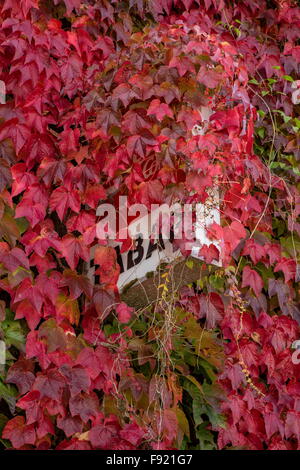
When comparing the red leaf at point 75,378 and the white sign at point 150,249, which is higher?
the white sign at point 150,249

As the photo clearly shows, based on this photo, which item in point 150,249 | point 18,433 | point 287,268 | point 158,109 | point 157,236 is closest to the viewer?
point 18,433

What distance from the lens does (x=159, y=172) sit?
2.59 metres

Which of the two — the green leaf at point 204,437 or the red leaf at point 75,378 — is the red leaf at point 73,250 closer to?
the red leaf at point 75,378

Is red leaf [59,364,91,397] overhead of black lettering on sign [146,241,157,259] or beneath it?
beneath

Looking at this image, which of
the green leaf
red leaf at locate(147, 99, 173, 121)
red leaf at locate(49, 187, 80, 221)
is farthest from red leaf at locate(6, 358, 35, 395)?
red leaf at locate(147, 99, 173, 121)

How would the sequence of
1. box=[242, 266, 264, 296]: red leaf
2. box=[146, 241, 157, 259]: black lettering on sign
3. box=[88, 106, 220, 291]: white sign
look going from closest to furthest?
box=[88, 106, 220, 291]: white sign
box=[146, 241, 157, 259]: black lettering on sign
box=[242, 266, 264, 296]: red leaf

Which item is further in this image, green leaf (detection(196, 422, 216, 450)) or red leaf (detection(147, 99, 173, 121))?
green leaf (detection(196, 422, 216, 450))

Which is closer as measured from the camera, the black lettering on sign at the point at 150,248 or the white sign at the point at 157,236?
the white sign at the point at 157,236

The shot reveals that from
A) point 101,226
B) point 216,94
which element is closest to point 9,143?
point 101,226

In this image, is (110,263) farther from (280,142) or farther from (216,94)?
(280,142)

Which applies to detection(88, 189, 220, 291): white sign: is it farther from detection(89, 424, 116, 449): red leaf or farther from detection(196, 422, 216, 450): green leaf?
detection(196, 422, 216, 450): green leaf

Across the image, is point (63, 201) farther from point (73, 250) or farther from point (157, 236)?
point (157, 236)

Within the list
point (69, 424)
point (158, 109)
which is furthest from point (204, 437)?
point (158, 109)

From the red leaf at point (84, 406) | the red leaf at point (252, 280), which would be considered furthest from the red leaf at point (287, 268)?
the red leaf at point (84, 406)
